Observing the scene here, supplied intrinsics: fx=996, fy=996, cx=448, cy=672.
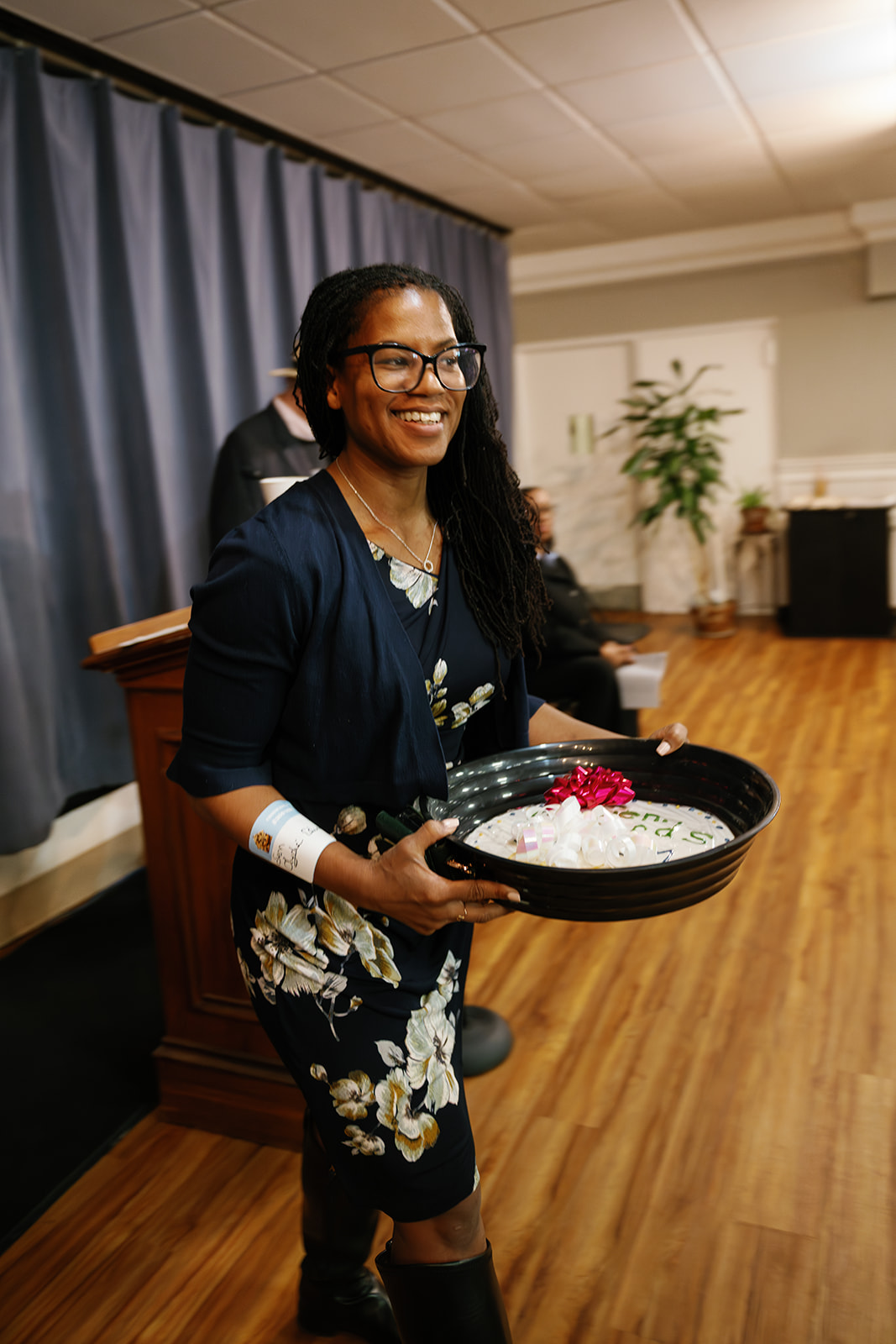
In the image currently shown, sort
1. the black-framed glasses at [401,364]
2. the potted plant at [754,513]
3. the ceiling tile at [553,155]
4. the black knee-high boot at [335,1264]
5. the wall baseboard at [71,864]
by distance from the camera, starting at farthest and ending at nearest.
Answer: the potted plant at [754,513], the ceiling tile at [553,155], the wall baseboard at [71,864], the black knee-high boot at [335,1264], the black-framed glasses at [401,364]

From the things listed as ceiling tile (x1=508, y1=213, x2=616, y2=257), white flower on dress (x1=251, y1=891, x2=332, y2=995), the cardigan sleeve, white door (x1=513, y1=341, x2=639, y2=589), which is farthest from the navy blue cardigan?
white door (x1=513, y1=341, x2=639, y2=589)

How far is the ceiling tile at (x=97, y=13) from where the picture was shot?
247 centimetres

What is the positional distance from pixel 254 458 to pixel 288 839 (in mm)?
2233

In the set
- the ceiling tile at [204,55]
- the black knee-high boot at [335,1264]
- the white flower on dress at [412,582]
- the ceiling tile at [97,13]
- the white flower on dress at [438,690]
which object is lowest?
the black knee-high boot at [335,1264]

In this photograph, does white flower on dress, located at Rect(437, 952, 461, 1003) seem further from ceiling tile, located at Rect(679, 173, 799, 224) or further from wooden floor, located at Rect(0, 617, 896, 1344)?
ceiling tile, located at Rect(679, 173, 799, 224)

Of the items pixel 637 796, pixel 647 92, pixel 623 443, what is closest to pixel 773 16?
pixel 647 92

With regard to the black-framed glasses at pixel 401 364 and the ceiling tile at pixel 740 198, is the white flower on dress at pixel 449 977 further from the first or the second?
the ceiling tile at pixel 740 198

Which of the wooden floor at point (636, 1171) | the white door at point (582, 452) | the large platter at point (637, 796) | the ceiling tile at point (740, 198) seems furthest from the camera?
the white door at point (582, 452)

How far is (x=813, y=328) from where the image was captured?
646 centimetres

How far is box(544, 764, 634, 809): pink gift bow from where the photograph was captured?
3.63 feet

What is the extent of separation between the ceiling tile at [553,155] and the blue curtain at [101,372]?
3.23 ft

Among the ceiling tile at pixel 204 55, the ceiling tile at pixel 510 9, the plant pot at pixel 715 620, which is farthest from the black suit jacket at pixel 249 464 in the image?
the plant pot at pixel 715 620

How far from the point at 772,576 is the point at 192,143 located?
15.8ft

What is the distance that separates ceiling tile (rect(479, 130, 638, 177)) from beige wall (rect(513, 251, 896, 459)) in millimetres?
2310
